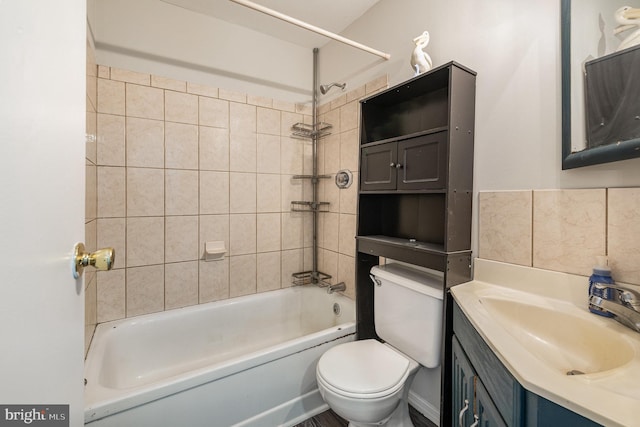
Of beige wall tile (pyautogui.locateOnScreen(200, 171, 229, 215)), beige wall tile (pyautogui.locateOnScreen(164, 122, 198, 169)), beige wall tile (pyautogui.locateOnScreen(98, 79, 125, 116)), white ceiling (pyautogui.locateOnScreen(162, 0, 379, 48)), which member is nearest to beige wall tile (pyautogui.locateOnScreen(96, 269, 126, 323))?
beige wall tile (pyautogui.locateOnScreen(200, 171, 229, 215))

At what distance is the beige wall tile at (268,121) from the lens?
2.23 meters

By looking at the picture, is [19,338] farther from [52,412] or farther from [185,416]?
[185,416]

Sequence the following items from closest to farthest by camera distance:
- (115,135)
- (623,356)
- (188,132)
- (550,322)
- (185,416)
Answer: (623,356) < (550,322) < (185,416) < (115,135) < (188,132)

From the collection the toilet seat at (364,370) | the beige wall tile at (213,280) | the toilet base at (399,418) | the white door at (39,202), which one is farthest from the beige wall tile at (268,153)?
the toilet base at (399,418)

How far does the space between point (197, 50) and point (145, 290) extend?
1.70 meters

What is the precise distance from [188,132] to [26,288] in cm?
182

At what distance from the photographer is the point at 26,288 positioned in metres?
0.35

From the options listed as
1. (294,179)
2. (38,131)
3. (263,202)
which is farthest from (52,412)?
(294,179)

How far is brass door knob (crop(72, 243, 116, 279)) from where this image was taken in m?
0.56

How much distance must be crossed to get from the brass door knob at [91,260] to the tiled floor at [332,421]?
1483 mm

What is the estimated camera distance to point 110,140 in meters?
1.73

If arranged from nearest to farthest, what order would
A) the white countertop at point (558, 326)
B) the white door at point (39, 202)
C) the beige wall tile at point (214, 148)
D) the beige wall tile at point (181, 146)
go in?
the white door at point (39, 202), the white countertop at point (558, 326), the beige wall tile at point (181, 146), the beige wall tile at point (214, 148)

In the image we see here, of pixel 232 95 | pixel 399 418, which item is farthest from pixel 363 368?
pixel 232 95

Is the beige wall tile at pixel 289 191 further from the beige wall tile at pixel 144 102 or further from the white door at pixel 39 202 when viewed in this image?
the white door at pixel 39 202
